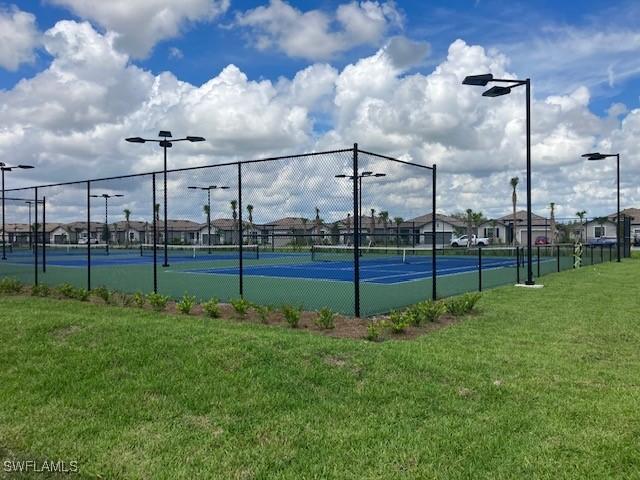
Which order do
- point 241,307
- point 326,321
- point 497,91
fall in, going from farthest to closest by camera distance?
1. point 497,91
2. point 241,307
3. point 326,321

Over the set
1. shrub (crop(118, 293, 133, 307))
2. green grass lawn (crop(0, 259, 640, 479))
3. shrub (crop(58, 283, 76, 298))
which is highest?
shrub (crop(58, 283, 76, 298))

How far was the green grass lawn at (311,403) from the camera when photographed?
12.5 feet

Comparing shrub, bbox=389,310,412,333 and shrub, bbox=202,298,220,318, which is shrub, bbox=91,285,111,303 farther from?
shrub, bbox=389,310,412,333

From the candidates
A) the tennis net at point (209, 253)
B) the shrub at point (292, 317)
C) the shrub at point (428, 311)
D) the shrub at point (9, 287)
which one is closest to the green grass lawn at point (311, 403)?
the shrub at point (428, 311)

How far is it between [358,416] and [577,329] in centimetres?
503

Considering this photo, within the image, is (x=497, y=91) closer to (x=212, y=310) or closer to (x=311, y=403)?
(x=212, y=310)

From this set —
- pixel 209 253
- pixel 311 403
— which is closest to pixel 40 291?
pixel 311 403

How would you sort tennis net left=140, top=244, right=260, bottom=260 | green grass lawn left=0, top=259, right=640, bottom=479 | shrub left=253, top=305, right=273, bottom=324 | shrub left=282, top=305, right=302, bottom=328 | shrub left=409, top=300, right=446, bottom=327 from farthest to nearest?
tennis net left=140, top=244, right=260, bottom=260, shrub left=253, top=305, right=273, bottom=324, shrub left=409, top=300, right=446, bottom=327, shrub left=282, top=305, right=302, bottom=328, green grass lawn left=0, top=259, right=640, bottom=479

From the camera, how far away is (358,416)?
4570 mm

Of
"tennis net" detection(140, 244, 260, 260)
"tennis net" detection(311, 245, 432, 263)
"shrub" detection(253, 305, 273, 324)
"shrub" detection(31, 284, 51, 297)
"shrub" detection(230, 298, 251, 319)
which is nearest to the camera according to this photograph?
"shrub" detection(253, 305, 273, 324)

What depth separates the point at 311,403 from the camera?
4840 millimetres

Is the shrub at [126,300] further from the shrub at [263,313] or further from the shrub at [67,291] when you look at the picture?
the shrub at [263,313]


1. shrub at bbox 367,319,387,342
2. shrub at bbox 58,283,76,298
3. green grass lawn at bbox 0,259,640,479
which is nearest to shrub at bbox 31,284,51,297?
shrub at bbox 58,283,76,298

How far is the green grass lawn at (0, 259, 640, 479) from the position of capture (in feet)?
12.5
